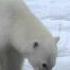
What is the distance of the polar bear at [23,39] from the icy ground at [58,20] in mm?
443

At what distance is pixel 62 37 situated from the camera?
3570 millimetres

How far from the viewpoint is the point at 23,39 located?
2564 millimetres

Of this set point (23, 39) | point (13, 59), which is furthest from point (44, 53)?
point (13, 59)

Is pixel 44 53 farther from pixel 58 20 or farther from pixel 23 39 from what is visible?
pixel 58 20

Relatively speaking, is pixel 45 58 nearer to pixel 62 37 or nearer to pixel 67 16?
pixel 62 37

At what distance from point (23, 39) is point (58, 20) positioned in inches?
60.5

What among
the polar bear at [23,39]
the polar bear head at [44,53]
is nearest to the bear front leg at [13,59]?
the polar bear at [23,39]

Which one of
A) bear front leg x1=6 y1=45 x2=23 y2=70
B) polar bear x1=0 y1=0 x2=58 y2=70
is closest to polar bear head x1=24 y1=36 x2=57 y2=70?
polar bear x1=0 y1=0 x2=58 y2=70

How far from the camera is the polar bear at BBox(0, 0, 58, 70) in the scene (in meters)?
2.51

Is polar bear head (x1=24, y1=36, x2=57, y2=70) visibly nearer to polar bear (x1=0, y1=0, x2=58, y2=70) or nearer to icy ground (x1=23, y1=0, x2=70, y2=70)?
polar bear (x1=0, y1=0, x2=58, y2=70)

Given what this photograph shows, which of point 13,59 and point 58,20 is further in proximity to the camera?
point 58,20

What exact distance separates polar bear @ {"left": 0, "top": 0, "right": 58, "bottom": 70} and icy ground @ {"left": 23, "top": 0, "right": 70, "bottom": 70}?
0.44m

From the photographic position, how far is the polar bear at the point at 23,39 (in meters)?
2.51

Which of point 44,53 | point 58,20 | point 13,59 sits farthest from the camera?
point 58,20
